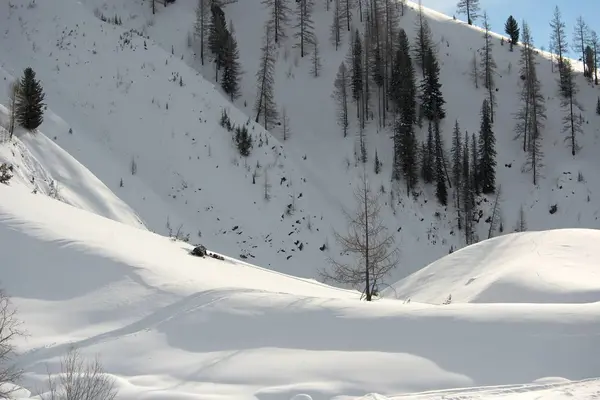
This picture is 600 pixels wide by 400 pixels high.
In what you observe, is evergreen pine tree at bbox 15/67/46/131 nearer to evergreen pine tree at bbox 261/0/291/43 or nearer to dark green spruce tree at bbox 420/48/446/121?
dark green spruce tree at bbox 420/48/446/121

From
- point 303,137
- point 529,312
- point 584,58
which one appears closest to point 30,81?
point 529,312

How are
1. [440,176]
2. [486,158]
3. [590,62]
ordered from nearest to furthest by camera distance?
[440,176], [486,158], [590,62]

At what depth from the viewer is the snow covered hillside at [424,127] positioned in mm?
41719

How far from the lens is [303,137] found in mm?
47812

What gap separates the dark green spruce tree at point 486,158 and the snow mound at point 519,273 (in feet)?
80.5

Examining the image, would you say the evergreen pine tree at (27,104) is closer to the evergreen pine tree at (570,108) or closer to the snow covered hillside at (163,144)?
the snow covered hillside at (163,144)

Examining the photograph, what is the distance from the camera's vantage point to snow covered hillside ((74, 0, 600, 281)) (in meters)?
41.7

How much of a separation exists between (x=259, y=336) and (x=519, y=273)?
11051mm

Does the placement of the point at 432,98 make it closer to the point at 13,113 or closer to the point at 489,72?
the point at 489,72

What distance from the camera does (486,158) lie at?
46094 mm

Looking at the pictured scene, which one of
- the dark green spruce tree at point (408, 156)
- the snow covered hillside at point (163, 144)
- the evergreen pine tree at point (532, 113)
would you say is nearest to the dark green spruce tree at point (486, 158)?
the evergreen pine tree at point (532, 113)

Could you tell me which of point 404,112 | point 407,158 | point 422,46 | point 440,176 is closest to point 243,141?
point 407,158

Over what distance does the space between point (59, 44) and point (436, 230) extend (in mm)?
34075

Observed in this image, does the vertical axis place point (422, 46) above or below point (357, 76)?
above
